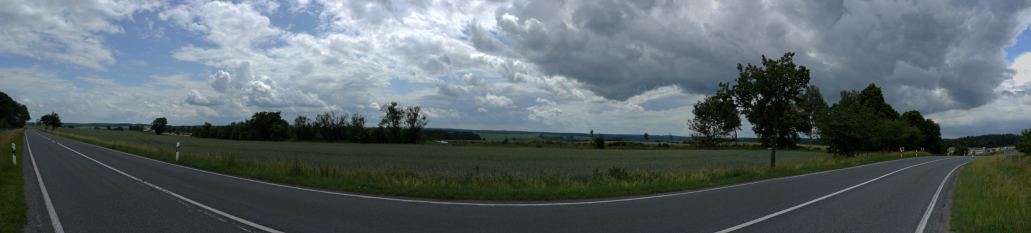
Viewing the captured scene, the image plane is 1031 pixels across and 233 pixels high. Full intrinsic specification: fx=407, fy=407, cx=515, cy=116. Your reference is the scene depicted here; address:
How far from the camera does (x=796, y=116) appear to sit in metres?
75.6

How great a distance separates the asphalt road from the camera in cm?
687

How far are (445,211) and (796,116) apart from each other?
85985mm

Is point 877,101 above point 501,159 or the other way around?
above

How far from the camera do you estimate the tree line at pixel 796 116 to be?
79.6 ft

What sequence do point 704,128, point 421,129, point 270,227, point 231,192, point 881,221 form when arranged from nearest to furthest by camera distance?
point 270,227 < point 881,221 < point 231,192 < point 704,128 < point 421,129

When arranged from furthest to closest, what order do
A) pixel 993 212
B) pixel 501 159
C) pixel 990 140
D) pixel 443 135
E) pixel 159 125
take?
pixel 159 125
pixel 990 140
pixel 443 135
pixel 501 159
pixel 993 212

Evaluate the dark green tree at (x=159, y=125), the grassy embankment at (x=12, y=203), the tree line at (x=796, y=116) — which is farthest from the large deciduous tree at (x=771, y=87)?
the dark green tree at (x=159, y=125)

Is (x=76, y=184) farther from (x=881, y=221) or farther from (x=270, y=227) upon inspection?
(x=881, y=221)

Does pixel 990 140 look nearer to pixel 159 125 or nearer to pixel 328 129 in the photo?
pixel 328 129

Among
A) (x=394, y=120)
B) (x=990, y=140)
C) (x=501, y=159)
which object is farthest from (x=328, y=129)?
(x=990, y=140)

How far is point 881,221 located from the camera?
760cm

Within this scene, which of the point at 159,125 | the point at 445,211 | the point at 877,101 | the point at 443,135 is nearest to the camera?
the point at 445,211

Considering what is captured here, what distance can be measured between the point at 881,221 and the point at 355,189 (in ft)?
39.8

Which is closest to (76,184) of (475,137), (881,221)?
(881,221)
